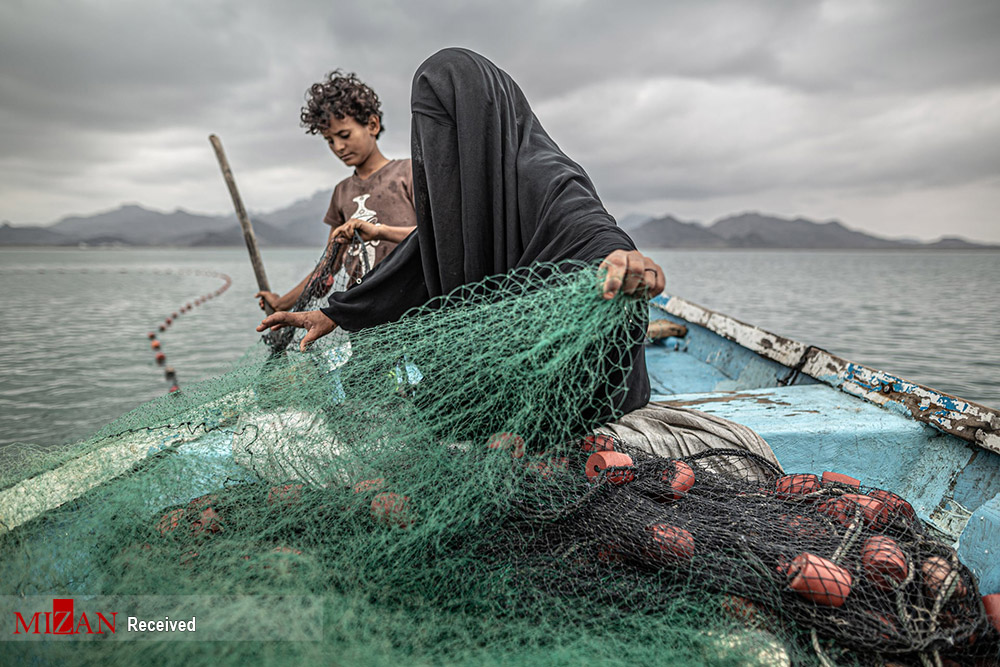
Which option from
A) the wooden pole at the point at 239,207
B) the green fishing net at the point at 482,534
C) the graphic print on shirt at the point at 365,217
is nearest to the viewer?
the green fishing net at the point at 482,534

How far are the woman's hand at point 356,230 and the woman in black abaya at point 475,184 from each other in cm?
56

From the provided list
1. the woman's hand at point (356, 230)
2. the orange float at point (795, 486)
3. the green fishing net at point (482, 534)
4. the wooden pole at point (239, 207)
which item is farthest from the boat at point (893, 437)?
the wooden pole at point (239, 207)

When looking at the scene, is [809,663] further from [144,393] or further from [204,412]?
[144,393]

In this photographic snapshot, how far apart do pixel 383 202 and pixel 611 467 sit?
2.50 meters

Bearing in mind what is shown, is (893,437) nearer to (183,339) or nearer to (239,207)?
(239,207)

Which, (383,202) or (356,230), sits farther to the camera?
(383,202)

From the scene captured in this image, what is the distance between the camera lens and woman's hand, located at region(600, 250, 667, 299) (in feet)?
4.93

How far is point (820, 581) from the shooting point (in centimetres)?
150

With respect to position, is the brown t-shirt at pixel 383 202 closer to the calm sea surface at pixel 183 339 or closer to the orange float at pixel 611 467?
the calm sea surface at pixel 183 339

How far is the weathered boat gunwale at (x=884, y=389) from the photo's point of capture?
264 centimetres

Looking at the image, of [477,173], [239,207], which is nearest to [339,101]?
[477,173]

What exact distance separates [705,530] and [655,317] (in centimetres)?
611

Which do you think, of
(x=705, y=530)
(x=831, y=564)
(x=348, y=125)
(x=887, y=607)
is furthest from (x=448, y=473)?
(x=348, y=125)

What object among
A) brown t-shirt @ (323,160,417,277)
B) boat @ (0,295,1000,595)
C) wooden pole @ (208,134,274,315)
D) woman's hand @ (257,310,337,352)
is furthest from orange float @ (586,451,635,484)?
wooden pole @ (208,134,274,315)
